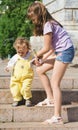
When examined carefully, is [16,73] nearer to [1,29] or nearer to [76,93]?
[76,93]

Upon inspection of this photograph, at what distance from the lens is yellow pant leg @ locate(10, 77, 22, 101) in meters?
7.28

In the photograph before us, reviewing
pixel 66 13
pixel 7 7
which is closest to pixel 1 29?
pixel 7 7

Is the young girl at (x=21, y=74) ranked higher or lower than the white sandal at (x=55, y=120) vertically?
higher

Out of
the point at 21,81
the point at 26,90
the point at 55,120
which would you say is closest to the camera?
the point at 55,120

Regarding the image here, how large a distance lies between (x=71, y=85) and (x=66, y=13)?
14.8 ft

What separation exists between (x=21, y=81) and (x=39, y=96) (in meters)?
0.45

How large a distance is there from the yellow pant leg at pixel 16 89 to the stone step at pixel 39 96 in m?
0.22

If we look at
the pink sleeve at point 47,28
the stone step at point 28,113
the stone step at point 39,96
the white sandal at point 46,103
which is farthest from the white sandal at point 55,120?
the pink sleeve at point 47,28

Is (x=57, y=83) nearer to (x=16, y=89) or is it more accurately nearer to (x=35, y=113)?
(x=35, y=113)

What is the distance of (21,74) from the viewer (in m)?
7.34

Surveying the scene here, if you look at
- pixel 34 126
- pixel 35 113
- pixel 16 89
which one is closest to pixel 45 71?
pixel 16 89

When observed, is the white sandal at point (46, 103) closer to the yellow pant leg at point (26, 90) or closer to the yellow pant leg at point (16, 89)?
the yellow pant leg at point (26, 90)

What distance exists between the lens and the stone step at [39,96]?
24.7 feet

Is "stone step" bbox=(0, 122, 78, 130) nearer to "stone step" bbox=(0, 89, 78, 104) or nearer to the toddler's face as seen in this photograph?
"stone step" bbox=(0, 89, 78, 104)
